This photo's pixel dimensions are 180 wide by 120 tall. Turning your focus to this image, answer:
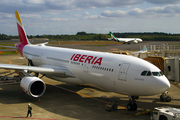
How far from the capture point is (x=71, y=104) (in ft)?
56.3

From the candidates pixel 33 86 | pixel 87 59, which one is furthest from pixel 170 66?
pixel 33 86

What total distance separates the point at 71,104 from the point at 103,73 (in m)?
3.93

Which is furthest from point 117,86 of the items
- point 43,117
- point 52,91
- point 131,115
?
point 52,91

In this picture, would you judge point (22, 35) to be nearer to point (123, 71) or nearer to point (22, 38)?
point (22, 38)

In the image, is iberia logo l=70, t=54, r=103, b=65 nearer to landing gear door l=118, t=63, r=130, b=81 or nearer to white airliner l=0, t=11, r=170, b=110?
white airliner l=0, t=11, r=170, b=110

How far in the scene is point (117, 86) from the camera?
15.1m

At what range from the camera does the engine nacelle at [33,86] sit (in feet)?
55.8

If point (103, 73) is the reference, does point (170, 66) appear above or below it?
below

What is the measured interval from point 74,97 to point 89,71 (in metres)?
3.69

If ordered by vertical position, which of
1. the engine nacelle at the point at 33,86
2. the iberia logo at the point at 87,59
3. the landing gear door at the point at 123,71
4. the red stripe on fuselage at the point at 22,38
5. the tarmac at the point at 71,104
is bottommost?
the tarmac at the point at 71,104

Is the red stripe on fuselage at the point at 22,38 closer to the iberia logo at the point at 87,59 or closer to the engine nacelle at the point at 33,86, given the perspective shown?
the iberia logo at the point at 87,59

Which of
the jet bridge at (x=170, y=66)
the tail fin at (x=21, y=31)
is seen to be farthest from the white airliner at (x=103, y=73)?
the tail fin at (x=21, y=31)

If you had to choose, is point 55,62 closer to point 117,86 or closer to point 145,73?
point 117,86

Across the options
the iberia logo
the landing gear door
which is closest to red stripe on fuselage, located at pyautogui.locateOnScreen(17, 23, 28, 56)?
the iberia logo
